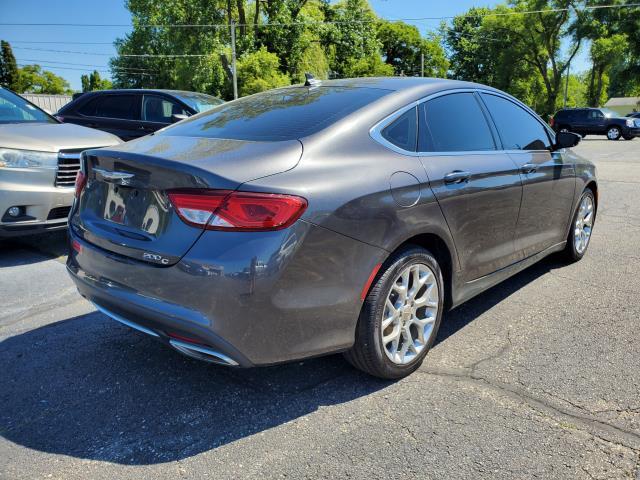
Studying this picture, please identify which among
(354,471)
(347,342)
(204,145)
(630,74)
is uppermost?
(630,74)

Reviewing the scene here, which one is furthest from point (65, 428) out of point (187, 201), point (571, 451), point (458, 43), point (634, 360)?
point (458, 43)

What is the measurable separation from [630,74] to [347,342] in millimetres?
56946

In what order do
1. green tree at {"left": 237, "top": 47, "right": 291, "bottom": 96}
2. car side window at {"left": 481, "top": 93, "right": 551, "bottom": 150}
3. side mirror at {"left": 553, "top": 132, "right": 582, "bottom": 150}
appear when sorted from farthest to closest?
green tree at {"left": 237, "top": 47, "right": 291, "bottom": 96}
side mirror at {"left": 553, "top": 132, "right": 582, "bottom": 150}
car side window at {"left": 481, "top": 93, "right": 551, "bottom": 150}

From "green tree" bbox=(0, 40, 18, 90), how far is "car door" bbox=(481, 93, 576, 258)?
304 ft

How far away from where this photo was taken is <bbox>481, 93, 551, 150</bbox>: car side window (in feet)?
12.7

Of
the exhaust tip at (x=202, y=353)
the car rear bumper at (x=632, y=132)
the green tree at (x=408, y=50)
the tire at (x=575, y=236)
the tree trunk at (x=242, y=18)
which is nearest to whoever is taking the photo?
the exhaust tip at (x=202, y=353)

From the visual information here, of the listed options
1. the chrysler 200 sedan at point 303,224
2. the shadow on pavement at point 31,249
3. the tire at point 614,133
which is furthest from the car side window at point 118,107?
the tire at point 614,133

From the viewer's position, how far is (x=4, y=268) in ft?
16.5

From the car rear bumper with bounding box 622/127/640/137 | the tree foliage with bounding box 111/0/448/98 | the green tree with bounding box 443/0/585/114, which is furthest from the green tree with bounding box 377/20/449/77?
the car rear bumper with bounding box 622/127/640/137

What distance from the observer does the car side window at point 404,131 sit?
2.92 metres

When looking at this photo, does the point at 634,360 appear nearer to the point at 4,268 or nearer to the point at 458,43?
the point at 4,268

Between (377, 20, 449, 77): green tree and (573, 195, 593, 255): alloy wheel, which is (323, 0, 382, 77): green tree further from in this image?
(573, 195, 593, 255): alloy wheel

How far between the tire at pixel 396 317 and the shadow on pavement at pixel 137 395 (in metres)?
0.16

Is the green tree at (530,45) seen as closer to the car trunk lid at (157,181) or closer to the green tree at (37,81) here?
the car trunk lid at (157,181)
